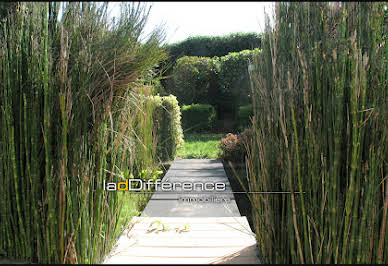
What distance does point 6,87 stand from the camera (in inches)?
62.0

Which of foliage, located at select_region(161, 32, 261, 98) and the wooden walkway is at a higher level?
foliage, located at select_region(161, 32, 261, 98)

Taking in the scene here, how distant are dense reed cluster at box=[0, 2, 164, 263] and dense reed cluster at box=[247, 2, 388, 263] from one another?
0.86 meters

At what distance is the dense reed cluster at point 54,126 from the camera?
4.91 feet

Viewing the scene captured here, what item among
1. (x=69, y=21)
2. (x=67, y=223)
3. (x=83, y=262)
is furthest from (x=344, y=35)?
(x=83, y=262)

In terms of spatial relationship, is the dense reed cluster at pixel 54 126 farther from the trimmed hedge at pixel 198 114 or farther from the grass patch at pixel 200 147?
the trimmed hedge at pixel 198 114

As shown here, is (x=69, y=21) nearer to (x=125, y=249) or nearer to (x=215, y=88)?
(x=125, y=249)

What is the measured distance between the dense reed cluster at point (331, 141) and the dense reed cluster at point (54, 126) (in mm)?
864

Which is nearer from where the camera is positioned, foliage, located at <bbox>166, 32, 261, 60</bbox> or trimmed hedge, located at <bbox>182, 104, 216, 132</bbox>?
trimmed hedge, located at <bbox>182, 104, 216, 132</bbox>

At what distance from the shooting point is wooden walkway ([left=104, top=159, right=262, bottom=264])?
185 centimetres

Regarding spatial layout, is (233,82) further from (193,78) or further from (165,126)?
(165,126)

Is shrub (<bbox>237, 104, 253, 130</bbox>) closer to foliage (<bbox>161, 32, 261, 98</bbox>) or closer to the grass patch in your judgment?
the grass patch

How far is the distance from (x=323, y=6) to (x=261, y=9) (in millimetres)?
364

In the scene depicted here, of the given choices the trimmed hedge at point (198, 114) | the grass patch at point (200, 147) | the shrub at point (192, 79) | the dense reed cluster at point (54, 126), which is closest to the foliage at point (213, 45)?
the shrub at point (192, 79)

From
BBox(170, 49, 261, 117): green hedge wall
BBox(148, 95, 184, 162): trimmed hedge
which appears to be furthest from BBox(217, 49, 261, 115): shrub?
BBox(148, 95, 184, 162): trimmed hedge
